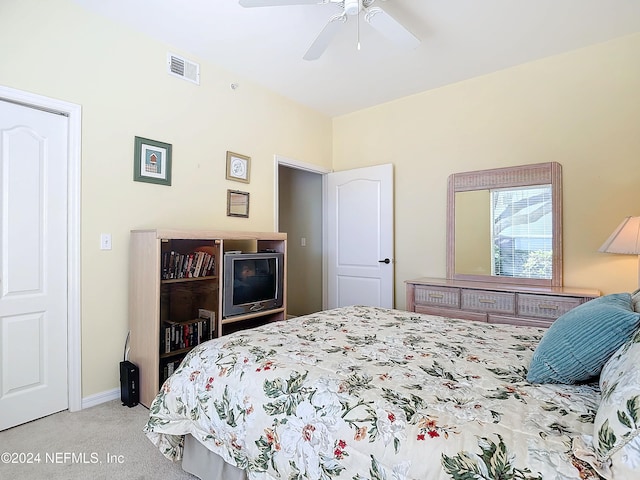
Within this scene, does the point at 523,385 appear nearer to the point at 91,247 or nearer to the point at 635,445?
the point at 635,445

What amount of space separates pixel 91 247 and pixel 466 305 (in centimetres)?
296

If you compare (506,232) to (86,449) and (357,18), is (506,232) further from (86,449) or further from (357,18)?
(86,449)

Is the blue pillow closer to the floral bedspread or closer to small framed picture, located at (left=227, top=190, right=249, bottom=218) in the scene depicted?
the floral bedspread

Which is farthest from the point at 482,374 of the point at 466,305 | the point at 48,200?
the point at 48,200

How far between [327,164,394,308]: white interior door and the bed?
7.18 ft

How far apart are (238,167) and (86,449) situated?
8.00 feet

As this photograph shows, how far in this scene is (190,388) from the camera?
4.72 feet

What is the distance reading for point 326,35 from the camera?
222 centimetres

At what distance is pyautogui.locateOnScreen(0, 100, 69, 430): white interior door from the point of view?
7.01 feet

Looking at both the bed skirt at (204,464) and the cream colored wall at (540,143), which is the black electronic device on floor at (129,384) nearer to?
the bed skirt at (204,464)

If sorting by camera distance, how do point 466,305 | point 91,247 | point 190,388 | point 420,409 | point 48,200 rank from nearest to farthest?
1. point 420,409
2. point 190,388
3. point 48,200
4. point 91,247
5. point 466,305

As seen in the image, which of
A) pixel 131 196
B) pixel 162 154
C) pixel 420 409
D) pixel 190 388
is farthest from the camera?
pixel 162 154

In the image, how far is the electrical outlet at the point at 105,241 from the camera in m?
2.49

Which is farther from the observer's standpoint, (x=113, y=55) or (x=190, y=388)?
(x=113, y=55)
